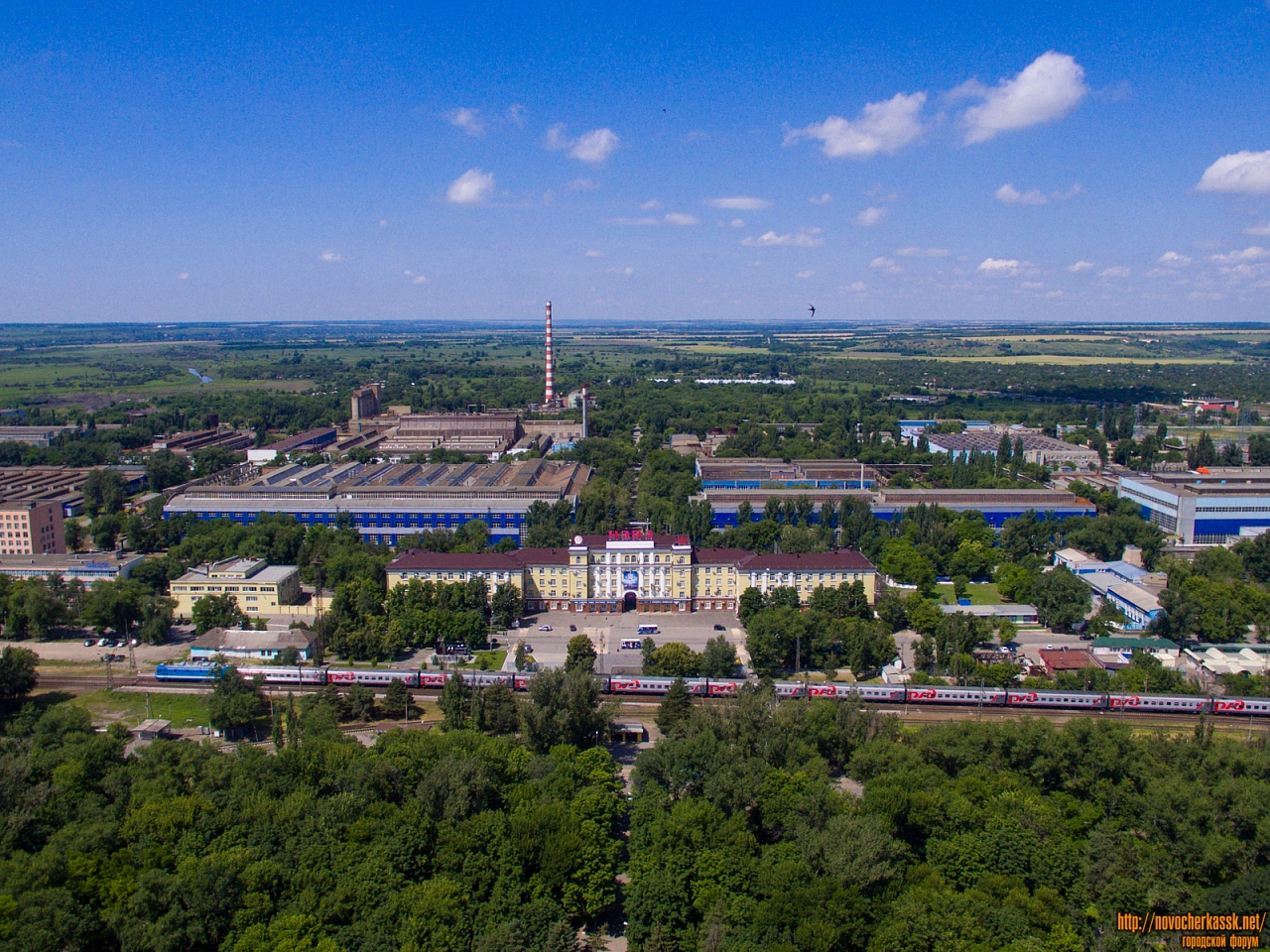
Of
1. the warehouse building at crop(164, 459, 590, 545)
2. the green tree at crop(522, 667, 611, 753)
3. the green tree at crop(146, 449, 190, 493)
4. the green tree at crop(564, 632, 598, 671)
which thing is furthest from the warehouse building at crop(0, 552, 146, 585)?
the green tree at crop(522, 667, 611, 753)

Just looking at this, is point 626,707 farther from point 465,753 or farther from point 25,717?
point 25,717

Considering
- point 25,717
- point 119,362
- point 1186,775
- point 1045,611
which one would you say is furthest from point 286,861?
point 119,362

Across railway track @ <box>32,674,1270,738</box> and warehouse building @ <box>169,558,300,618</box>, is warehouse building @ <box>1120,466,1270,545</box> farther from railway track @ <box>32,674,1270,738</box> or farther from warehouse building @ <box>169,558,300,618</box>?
warehouse building @ <box>169,558,300,618</box>

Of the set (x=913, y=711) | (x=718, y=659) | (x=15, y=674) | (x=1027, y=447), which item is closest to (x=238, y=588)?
(x=15, y=674)

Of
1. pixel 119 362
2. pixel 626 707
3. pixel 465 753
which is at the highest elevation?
pixel 119 362

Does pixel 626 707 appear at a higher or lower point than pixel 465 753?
lower
